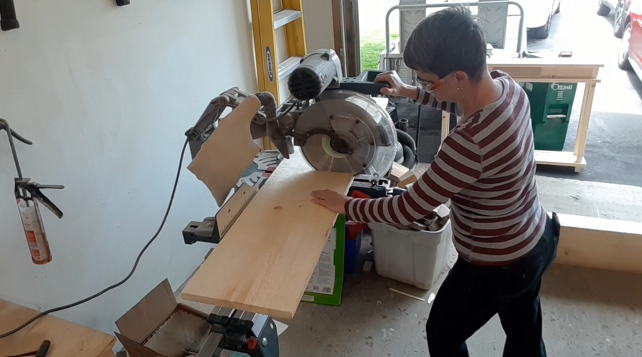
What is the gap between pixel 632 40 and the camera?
14.9 feet

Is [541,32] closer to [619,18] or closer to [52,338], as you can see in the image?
[619,18]

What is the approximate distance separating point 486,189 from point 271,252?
0.55m

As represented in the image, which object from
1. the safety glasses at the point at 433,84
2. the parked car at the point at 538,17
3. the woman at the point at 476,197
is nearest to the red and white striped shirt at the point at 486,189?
the woman at the point at 476,197

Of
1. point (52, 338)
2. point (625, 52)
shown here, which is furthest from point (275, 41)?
point (625, 52)

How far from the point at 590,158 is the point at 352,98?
8.72 ft

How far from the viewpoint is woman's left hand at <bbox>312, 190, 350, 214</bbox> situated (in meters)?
1.33

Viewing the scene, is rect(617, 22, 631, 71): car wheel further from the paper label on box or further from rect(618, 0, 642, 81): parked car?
the paper label on box

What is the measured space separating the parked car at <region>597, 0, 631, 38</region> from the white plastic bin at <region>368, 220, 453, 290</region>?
4072 mm

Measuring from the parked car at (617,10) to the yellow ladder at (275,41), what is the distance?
148 inches

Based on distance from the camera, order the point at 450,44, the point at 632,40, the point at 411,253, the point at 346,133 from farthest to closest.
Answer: the point at 632,40, the point at 411,253, the point at 346,133, the point at 450,44

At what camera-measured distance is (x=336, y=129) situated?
1.44 m

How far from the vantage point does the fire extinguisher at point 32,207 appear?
1250 mm

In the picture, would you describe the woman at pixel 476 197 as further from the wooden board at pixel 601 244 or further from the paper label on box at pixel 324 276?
the wooden board at pixel 601 244

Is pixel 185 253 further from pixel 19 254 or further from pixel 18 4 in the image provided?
pixel 18 4
